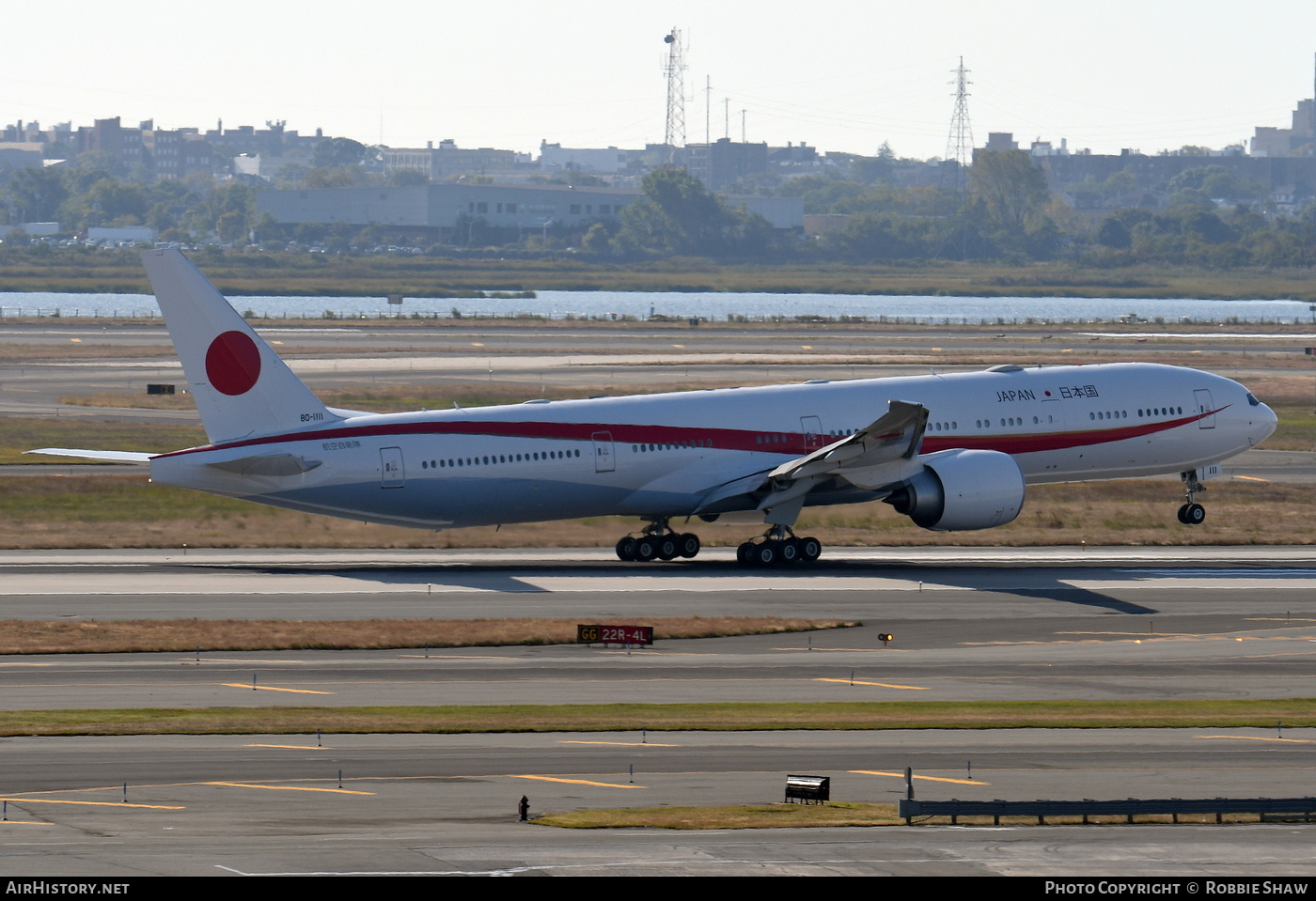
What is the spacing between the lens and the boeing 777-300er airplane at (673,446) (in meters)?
50.1

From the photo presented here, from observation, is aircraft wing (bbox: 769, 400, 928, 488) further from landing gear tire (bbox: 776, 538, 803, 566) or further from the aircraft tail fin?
the aircraft tail fin

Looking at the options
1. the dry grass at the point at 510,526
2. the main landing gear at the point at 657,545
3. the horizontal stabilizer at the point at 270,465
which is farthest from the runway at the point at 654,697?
the horizontal stabilizer at the point at 270,465

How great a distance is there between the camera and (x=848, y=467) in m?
53.5

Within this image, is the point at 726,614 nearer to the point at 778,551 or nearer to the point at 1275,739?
the point at 778,551

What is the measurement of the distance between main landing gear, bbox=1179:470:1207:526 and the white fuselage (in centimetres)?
88

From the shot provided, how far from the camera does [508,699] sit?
3669 centimetres

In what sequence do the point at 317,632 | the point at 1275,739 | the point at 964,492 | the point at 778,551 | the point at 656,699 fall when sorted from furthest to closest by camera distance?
the point at 778,551
the point at 964,492
the point at 317,632
the point at 656,699
the point at 1275,739

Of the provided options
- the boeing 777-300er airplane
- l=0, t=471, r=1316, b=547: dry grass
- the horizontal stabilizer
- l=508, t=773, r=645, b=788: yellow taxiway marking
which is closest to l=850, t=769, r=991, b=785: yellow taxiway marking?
l=508, t=773, r=645, b=788: yellow taxiway marking

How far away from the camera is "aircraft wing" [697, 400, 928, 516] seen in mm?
52000

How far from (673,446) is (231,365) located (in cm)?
1346

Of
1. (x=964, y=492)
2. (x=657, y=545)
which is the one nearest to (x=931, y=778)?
(x=964, y=492)

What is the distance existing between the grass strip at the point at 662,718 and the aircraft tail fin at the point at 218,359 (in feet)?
50.6

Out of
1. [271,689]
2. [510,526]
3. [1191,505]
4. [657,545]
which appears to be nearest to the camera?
[271,689]

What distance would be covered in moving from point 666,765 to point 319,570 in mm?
24809
